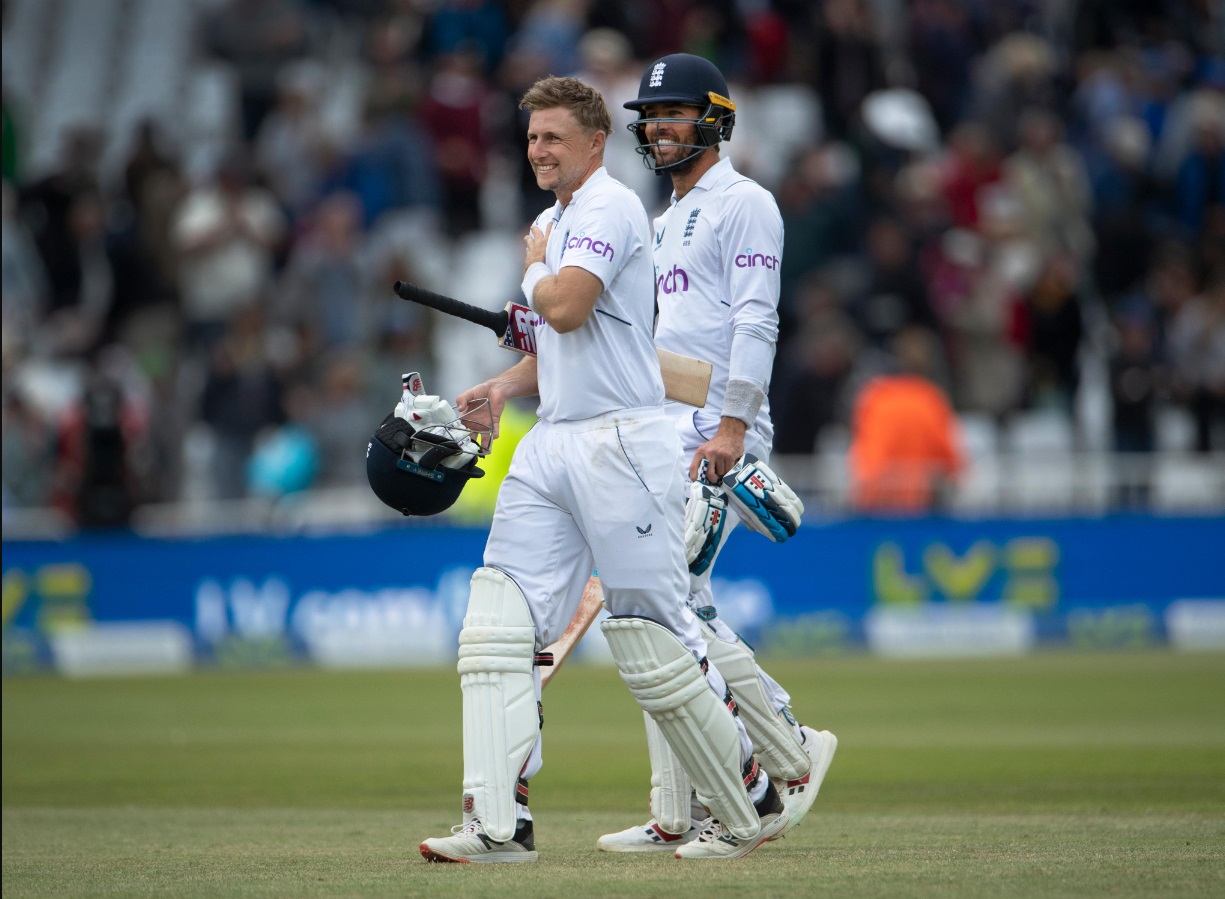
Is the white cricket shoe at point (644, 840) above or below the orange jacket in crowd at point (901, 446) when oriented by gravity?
below

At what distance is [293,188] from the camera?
19.8 m

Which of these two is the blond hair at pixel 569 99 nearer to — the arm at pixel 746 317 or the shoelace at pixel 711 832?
the arm at pixel 746 317

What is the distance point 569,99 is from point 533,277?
621 mm

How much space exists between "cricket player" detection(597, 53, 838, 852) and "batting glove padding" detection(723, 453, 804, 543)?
0.6 inches

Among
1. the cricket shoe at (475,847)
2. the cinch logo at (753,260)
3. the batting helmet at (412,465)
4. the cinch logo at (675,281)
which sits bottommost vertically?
the cricket shoe at (475,847)

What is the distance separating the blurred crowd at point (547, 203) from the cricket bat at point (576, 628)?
33.0 ft

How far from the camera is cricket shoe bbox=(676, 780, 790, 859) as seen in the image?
258 inches

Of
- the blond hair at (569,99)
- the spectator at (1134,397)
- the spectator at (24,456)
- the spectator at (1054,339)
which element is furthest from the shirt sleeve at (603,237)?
the spectator at (1054,339)

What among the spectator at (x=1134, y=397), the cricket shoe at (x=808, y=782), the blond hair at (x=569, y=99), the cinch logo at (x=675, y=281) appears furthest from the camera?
the spectator at (x=1134, y=397)

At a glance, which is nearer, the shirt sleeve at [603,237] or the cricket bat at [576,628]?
the shirt sleeve at [603,237]

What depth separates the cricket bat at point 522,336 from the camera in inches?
252

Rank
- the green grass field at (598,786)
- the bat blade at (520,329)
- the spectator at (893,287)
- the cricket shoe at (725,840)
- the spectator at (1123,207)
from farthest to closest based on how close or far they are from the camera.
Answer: the spectator at (1123,207), the spectator at (893,287), the bat blade at (520,329), the cricket shoe at (725,840), the green grass field at (598,786)

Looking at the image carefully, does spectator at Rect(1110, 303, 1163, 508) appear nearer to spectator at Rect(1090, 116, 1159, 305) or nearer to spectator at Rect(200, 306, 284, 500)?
spectator at Rect(1090, 116, 1159, 305)

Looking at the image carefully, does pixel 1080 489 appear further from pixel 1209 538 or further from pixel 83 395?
pixel 83 395
